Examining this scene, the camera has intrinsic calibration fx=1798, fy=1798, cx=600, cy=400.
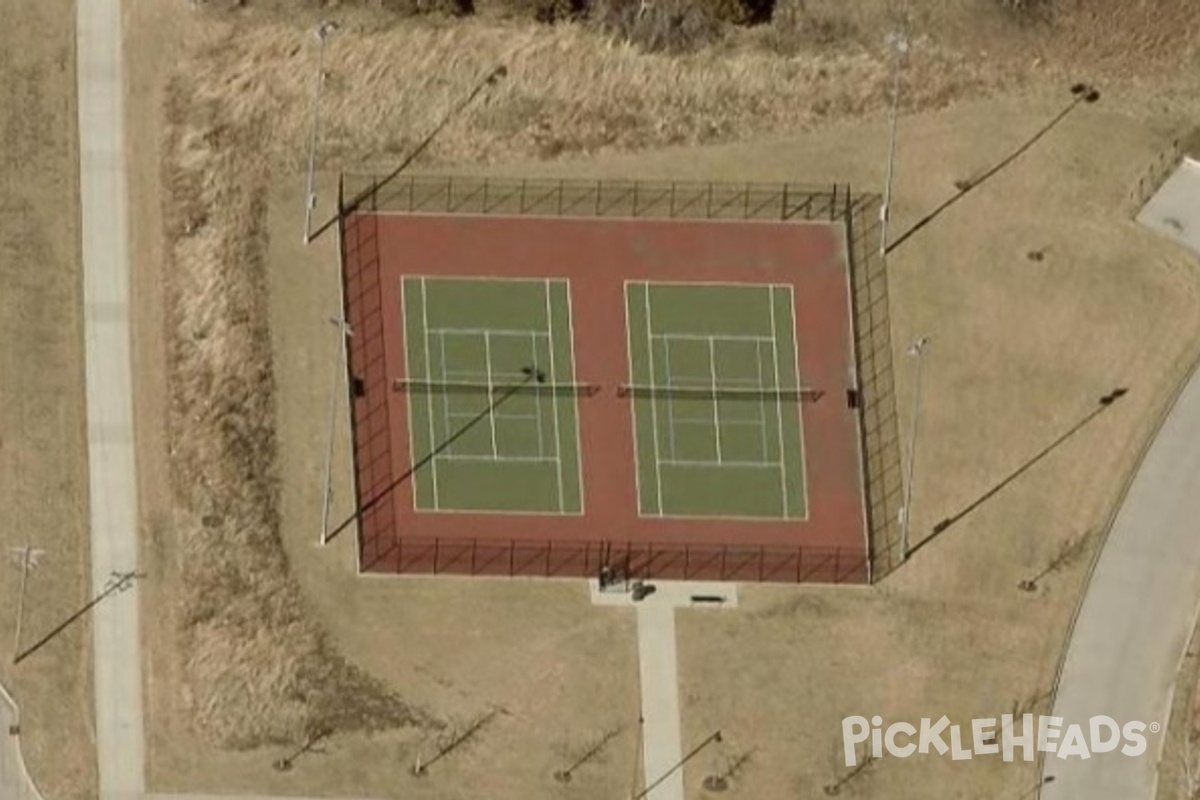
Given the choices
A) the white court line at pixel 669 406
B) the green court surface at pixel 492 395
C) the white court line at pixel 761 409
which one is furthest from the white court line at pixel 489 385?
the white court line at pixel 761 409

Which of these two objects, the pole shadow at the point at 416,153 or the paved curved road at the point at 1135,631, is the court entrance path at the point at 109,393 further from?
the paved curved road at the point at 1135,631

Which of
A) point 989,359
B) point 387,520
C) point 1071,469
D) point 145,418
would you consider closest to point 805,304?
point 989,359

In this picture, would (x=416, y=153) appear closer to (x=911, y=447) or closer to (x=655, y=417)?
(x=655, y=417)

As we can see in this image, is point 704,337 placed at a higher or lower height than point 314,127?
lower

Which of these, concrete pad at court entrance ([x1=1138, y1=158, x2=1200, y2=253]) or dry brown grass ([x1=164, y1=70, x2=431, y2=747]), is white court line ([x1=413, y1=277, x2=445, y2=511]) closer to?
dry brown grass ([x1=164, y1=70, x2=431, y2=747])

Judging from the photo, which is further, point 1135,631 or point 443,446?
point 1135,631

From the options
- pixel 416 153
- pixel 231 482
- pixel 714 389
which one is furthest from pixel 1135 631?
pixel 231 482

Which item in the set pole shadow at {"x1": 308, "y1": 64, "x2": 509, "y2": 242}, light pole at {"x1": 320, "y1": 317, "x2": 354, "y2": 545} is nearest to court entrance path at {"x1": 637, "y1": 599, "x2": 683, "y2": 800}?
light pole at {"x1": 320, "y1": 317, "x2": 354, "y2": 545}
